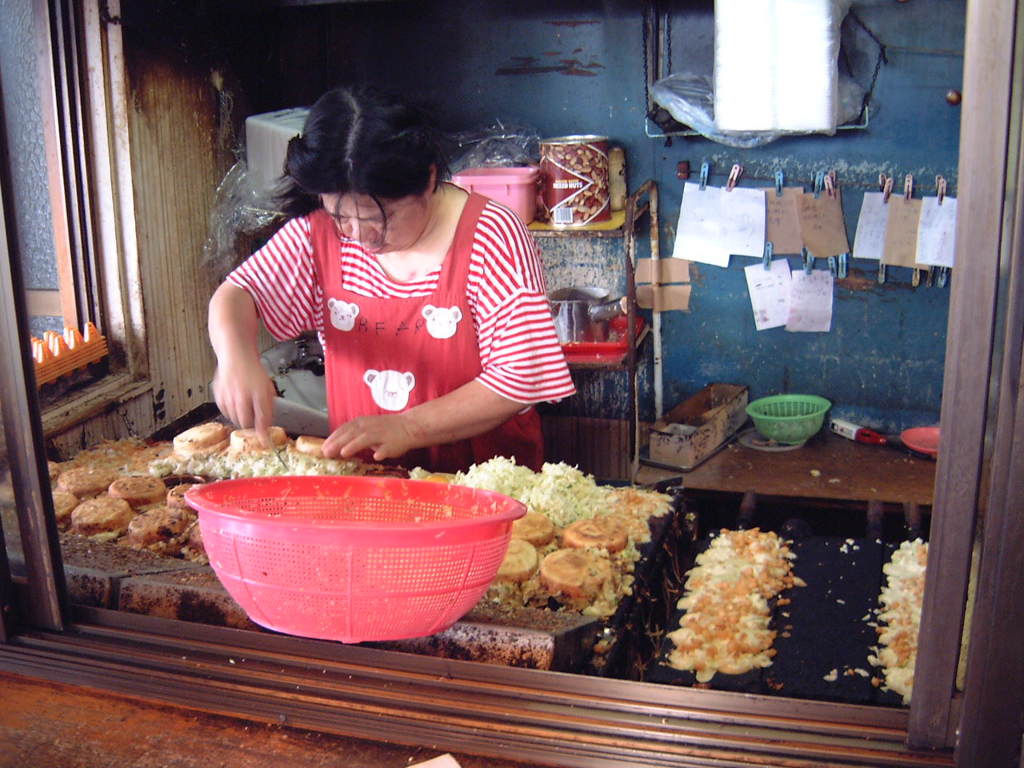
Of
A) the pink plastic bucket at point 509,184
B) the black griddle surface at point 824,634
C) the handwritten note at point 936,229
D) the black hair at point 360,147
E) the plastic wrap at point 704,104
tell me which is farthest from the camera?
the handwritten note at point 936,229

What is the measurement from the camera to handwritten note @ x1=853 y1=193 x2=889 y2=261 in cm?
462

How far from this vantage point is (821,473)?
4.41 metres

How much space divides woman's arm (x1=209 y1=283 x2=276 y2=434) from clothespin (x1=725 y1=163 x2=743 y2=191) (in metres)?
2.78

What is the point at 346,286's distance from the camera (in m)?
2.85

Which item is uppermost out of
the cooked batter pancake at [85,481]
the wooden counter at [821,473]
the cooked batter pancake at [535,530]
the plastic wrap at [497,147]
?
the plastic wrap at [497,147]

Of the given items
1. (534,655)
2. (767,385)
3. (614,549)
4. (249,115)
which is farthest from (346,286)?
(767,385)

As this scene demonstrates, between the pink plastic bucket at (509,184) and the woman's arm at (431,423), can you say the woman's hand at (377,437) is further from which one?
the pink plastic bucket at (509,184)

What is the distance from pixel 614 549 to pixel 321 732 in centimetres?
81

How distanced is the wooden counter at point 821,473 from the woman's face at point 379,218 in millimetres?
2083

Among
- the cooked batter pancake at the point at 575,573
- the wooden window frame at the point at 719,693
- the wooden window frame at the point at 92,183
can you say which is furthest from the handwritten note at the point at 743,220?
the wooden window frame at the point at 719,693

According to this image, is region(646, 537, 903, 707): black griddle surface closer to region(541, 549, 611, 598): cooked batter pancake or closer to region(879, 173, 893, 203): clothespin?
region(541, 549, 611, 598): cooked batter pancake

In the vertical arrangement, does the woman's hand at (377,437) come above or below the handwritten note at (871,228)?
below

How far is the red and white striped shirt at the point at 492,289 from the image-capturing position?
8.70 feet

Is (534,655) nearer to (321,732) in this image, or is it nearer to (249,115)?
(321,732)
